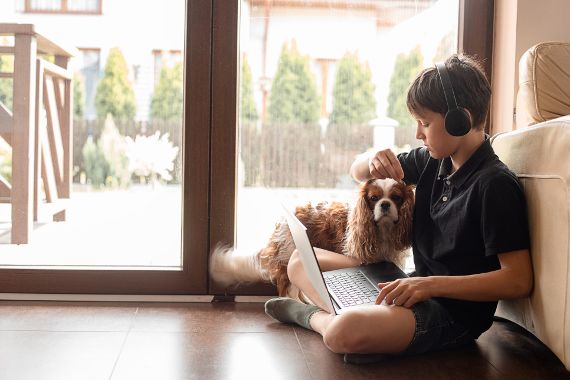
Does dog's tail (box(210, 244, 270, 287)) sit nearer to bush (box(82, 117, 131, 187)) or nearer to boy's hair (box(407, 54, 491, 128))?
bush (box(82, 117, 131, 187))

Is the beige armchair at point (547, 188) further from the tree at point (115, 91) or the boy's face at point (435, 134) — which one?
the tree at point (115, 91)

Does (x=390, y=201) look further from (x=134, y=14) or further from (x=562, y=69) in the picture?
(x=134, y=14)

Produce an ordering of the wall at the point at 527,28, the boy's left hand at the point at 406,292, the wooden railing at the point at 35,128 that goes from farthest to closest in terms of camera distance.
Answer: the wooden railing at the point at 35,128 → the wall at the point at 527,28 → the boy's left hand at the point at 406,292

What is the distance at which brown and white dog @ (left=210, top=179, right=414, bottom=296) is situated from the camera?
2064 mm

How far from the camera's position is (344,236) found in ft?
7.33

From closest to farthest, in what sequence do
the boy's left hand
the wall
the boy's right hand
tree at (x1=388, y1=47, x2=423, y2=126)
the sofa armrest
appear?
the sofa armrest < the boy's left hand < the boy's right hand < the wall < tree at (x1=388, y1=47, x2=423, y2=126)

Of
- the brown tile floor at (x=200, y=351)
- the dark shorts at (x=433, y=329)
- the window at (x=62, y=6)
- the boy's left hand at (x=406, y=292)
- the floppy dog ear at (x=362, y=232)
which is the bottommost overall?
the brown tile floor at (x=200, y=351)

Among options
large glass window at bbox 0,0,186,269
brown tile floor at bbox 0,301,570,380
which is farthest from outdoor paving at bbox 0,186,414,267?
brown tile floor at bbox 0,301,570,380

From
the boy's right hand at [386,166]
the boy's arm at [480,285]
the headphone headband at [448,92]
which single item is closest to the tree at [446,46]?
the boy's right hand at [386,166]

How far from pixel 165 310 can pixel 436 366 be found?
3.24 ft

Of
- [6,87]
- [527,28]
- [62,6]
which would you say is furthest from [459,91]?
[6,87]

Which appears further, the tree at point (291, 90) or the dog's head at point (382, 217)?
the tree at point (291, 90)

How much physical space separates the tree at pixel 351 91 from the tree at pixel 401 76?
75mm

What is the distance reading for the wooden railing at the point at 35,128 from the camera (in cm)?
245
